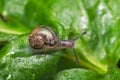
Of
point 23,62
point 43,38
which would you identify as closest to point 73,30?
point 43,38

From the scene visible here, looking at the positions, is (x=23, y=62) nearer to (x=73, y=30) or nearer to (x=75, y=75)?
(x=75, y=75)

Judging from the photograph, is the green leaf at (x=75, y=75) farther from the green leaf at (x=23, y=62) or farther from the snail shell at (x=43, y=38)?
the snail shell at (x=43, y=38)

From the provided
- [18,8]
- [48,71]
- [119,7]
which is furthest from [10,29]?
[119,7]

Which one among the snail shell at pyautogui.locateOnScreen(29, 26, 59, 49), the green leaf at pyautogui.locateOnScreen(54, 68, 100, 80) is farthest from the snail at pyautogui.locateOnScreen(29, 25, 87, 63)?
the green leaf at pyautogui.locateOnScreen(54, 68, 100, 80)

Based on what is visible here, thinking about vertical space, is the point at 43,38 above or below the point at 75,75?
above

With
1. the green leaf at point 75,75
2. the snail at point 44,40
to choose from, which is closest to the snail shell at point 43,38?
the snail at point 44,40
